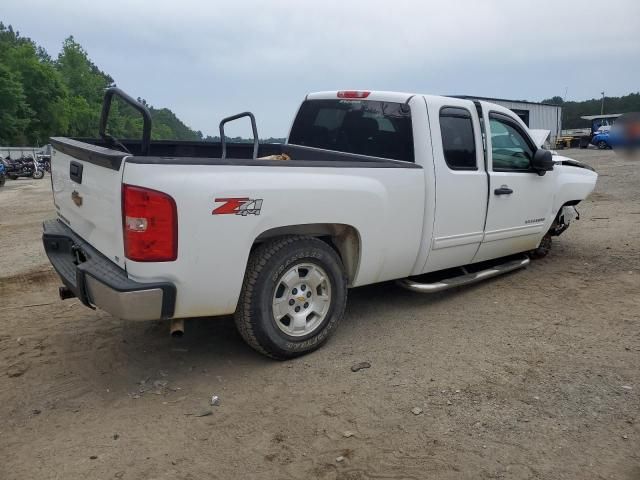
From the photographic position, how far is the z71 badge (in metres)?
3.20

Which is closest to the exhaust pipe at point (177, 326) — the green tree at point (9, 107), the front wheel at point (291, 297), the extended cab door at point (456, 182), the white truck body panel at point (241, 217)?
the white truck body panel at point (241, 217)

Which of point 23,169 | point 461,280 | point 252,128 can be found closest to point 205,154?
point 252,128

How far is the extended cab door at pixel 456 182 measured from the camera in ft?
14.7

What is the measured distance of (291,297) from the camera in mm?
3764

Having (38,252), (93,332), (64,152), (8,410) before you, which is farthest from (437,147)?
(38,252)

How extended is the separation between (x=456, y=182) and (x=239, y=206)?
6.93 feet

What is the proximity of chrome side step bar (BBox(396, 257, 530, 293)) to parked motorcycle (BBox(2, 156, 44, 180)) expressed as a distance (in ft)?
75.2

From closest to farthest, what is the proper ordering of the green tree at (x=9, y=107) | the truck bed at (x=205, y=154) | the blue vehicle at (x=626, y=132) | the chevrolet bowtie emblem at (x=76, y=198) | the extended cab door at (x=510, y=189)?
the blue vehicle at (x=626, y=132) → the truck bed at (x=205, y=154) → the chevrolet bowtie emblem at (x=76, y=198) → the extended cab door at (x=510, y=189) → the green tree at (x=9, y=107)

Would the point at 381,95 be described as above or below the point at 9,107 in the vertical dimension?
below

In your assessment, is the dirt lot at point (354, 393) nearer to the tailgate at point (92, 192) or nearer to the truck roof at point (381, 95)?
the tailgate at point (92, 192)

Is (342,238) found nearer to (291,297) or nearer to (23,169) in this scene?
(291,297)

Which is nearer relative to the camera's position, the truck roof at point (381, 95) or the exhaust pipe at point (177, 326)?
the exhaust pipe at point (177, 326)

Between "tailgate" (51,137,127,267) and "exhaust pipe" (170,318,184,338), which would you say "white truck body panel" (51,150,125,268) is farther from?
"exhaust pipe" (170,318,184,338)

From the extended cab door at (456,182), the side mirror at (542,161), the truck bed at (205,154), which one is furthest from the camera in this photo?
the side mirror at (542,161)
